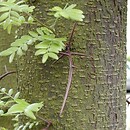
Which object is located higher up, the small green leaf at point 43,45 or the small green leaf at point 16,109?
the small green leaf at point 43,45

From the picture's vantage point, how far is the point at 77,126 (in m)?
0.74

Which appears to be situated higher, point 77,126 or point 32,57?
point 32,57

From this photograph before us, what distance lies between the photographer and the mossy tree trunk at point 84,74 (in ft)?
2.40

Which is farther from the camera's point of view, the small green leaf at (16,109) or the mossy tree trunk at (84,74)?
the mossy tree trunk at (84,74)

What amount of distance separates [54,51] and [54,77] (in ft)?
0.32

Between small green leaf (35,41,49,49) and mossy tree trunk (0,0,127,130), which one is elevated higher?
small green leaf (35,41,49,49)

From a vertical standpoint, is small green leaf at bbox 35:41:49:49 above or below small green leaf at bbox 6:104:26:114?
above

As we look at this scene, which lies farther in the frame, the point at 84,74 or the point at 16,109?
the point at 84,74

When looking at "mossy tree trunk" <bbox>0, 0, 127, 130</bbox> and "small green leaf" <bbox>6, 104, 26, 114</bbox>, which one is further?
"mossy tree trunk" <bbox>0, 0, 127, 130</bbox>

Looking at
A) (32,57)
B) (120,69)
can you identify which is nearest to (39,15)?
(32,57)

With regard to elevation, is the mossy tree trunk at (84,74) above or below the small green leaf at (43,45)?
below

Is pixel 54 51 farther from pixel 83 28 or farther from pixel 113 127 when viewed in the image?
pixel 113 127

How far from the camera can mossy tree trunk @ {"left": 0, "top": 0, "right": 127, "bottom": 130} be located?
73 cm

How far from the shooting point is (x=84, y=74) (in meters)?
0.74
